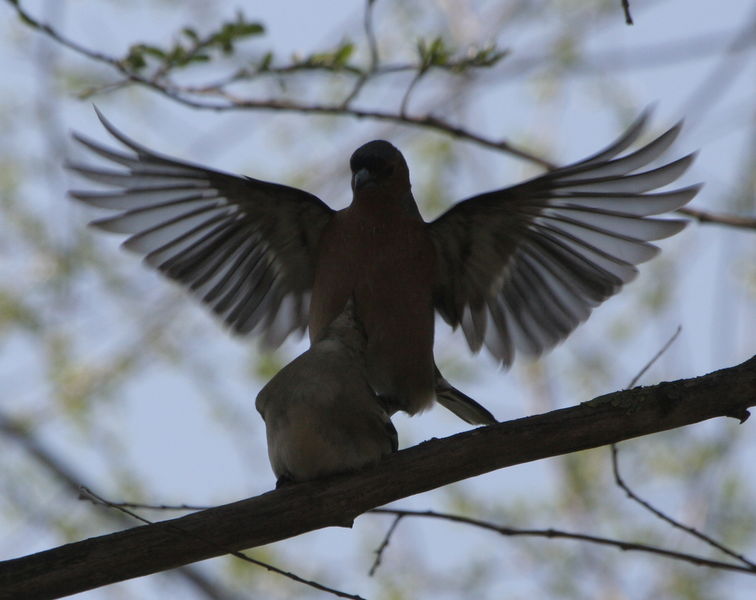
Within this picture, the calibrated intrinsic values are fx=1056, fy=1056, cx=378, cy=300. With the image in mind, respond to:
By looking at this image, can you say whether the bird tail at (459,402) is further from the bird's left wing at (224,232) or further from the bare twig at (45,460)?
the bare twig at (45,460)

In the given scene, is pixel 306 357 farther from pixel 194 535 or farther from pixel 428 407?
pixel 428 407

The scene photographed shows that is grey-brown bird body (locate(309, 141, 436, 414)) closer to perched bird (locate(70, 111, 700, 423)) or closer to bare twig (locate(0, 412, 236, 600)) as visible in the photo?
perched bird (locate(70, 111, 700, 423))

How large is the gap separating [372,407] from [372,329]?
1.17 metres

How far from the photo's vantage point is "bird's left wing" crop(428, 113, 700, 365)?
5203mm

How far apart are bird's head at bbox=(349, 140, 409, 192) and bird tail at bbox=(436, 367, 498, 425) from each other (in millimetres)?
1109

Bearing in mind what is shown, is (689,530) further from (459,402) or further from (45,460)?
(45,460)

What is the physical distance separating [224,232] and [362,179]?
0.94 metres

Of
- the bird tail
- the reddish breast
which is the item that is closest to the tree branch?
the reddish breast

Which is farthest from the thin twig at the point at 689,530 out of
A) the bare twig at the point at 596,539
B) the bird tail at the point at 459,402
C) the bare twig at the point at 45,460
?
the bare twig at the point at 45,460

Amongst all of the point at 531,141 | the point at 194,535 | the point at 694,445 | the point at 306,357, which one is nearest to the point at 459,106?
the point at 531,141

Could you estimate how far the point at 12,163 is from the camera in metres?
10.7

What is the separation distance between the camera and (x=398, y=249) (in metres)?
5.63

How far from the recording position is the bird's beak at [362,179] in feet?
18.4

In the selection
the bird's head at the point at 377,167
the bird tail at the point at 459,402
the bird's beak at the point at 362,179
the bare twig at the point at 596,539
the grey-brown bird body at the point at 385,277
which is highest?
the bird's head at the point at 377,167
